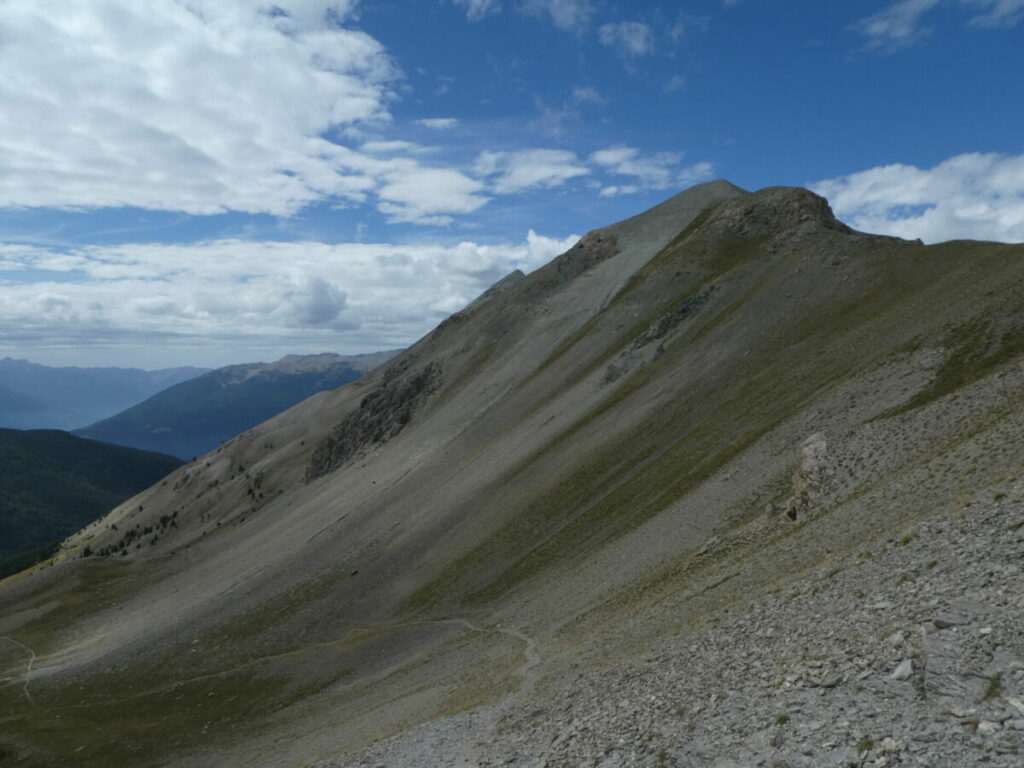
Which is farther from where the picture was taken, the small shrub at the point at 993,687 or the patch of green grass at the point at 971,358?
the patch of green grass at the point at 971,358

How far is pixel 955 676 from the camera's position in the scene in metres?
13.3

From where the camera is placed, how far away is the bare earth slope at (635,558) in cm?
1664

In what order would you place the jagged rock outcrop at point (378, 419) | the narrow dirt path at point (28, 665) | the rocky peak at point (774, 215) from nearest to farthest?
the narrow dirt path at point (28, 665) → the rocky peak at point (774, 215) → the jagged rock outcrop at point (378, 419)

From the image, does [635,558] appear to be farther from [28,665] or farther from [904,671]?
[28,665]

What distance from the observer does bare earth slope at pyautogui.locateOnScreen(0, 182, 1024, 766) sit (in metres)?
16.6

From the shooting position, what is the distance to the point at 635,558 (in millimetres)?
42250

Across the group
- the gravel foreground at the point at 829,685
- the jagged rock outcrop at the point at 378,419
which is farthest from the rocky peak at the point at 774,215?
the gravel foreground at the point at 829,685

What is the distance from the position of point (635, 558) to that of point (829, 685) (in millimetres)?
27597

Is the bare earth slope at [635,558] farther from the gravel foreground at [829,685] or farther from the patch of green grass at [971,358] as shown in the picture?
the patch of green grass at [971,358]

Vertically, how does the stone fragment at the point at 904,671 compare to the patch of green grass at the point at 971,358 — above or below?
below

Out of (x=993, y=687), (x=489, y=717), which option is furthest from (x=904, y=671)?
(x=489, y=717)

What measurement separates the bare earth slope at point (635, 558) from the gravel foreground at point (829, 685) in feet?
0.31

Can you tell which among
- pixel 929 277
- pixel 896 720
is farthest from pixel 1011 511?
pixel 929 277

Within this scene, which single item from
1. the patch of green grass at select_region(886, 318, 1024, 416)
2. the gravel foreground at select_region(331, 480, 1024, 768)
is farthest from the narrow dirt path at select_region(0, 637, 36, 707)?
the patch of green grass at select_region(886, 318, 1024, 416)
